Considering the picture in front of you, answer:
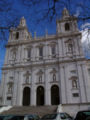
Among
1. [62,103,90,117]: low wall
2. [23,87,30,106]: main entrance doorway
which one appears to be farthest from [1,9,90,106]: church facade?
[62,103,90,117]: low wall

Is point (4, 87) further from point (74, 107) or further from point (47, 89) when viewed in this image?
point (74, 107)

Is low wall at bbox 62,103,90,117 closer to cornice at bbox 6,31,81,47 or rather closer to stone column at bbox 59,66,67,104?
stone column at bbox 59,66,67,104

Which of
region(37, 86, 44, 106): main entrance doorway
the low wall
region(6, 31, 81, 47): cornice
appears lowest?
the low wall

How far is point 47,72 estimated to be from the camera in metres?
28.4

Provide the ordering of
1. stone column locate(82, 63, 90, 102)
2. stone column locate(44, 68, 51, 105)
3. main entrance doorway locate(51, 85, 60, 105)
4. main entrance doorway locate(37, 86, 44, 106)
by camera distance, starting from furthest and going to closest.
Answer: main entrance doorway locate(37, 86, 44, 106) < main entrance doorway locate(51, 85, 60, 105) < stone column locate(44, 68, 51, 105) < stone column locate(82, 63, 90, 102)

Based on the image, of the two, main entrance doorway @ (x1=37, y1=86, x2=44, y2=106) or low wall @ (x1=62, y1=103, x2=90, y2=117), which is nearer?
low wall @ (x1=62, y1=103, x2=90, y2=117)

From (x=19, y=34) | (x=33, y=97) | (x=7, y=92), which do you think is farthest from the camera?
(x=19, y=34)

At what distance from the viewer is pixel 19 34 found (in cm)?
3559

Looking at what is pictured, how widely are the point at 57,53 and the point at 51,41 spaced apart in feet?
12.4

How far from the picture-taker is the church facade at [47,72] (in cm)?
2558

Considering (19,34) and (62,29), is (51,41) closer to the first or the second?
(62,29)

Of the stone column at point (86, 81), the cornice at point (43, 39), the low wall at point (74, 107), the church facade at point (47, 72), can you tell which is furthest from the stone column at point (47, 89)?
the cornice at point (43, 39)

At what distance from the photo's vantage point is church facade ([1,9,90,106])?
1007 inches

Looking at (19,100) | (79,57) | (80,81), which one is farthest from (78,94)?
(19,100)
